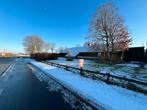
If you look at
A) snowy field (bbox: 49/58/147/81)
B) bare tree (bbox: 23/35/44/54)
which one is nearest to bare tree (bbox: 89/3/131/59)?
snowy field (bbox: 49/58/147/81)

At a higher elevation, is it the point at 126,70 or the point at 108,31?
the point at 108,31

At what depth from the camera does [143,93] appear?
9.94 metres

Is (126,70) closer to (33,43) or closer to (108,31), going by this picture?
(108,31)

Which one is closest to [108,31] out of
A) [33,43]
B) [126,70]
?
[126,70]

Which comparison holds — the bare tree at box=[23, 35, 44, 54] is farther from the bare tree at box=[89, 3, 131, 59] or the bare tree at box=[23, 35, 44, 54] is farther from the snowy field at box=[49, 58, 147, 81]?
the snowy field at box=[49, 58, 147, 81]

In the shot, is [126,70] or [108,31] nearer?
[126,70]

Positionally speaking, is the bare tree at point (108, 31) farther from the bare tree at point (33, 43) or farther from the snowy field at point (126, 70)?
the bare tree at point (33, 43)

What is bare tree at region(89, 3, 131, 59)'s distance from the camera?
4550cm

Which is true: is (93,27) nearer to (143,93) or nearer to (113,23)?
(113,23)

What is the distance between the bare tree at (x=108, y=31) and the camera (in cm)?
4550

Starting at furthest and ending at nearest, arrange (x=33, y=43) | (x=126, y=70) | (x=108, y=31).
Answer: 1. (x=33, y=43)
2. (x=108, y=31)
3. (x=126, y=70)

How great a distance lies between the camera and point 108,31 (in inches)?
1801

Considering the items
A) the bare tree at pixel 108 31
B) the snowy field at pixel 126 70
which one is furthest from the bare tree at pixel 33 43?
the snowy field at pixel 126 70

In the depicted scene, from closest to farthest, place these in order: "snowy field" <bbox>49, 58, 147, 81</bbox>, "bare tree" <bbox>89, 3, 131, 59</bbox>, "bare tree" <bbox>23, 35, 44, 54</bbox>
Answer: "snowy field" <bbox>49, 58, 147, 81</bbox> < "bare tree" <bbox>89, 3, 131, 59</bbox> < "bare tree" <bbox>23, 35, 44, 54</bbox>
